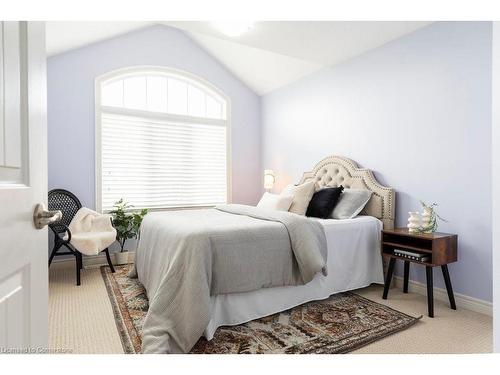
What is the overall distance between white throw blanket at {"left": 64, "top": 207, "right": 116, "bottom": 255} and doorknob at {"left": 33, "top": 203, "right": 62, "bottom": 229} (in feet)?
8.62

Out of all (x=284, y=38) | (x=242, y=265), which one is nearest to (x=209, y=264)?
(x=242, y=265)

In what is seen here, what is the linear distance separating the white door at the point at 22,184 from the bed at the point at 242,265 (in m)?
1.05

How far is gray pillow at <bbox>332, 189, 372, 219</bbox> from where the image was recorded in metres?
3.18

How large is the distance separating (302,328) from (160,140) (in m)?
3.28

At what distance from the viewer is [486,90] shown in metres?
2.48

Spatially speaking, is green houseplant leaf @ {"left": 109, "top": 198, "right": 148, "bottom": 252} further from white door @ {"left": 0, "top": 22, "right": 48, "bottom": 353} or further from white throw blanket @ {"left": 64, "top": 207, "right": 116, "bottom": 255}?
white door @ {"left": 0, "top": 22, "right": 48, "bottom": 353}

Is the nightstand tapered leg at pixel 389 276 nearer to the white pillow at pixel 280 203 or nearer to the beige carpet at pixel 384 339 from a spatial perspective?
the beige carpet at pixel 384 339

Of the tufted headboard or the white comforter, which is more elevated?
the tufted headboard

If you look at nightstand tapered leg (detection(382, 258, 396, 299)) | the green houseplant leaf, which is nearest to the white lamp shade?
the green houseplant leaf

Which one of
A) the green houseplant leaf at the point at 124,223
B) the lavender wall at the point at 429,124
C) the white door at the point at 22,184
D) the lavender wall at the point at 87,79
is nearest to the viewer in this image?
the white door at the point at 22,184

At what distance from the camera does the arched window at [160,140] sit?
414 centimetres

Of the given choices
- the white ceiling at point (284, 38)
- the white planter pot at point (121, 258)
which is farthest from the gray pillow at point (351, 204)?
the white planter pot at point (121, 258)
